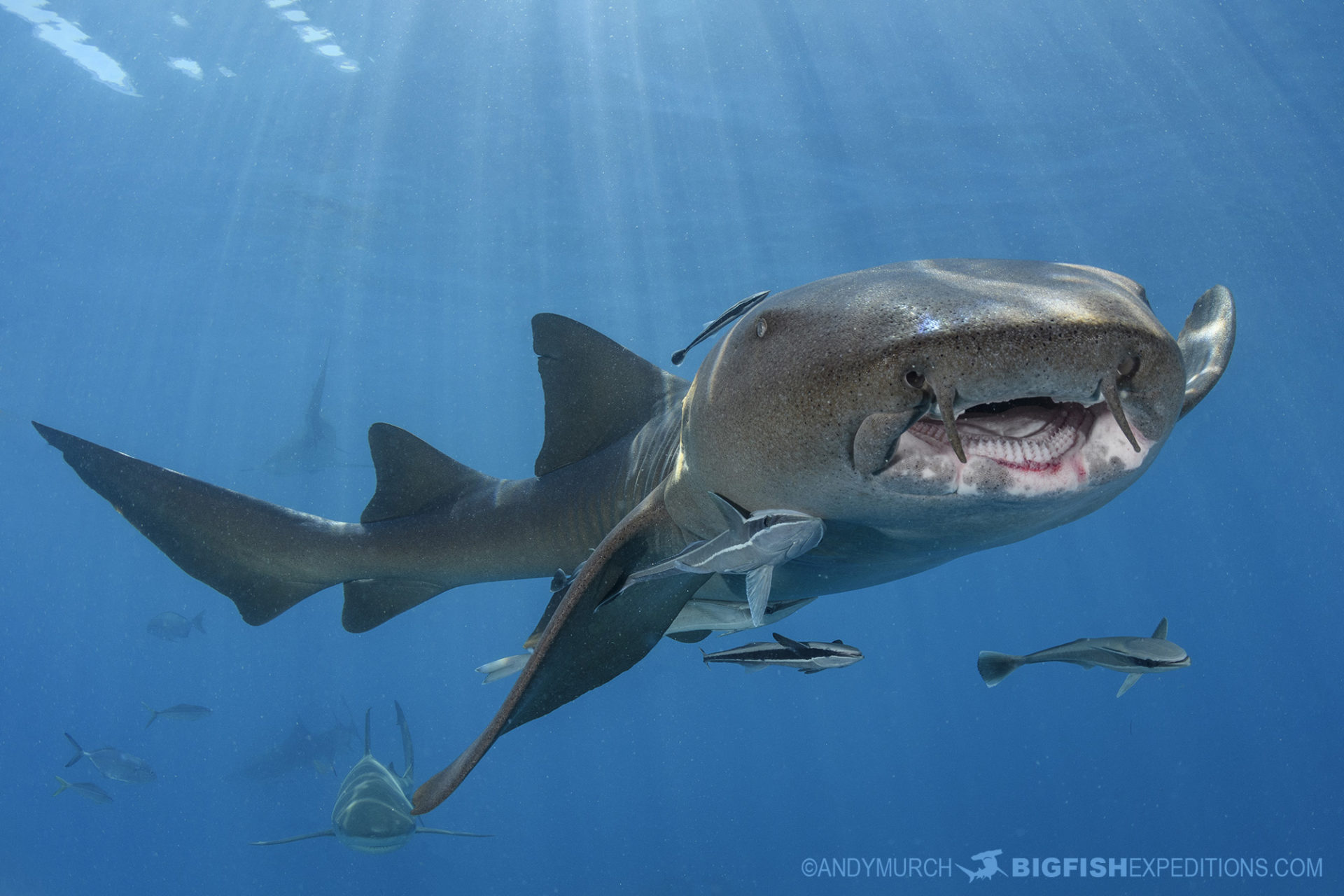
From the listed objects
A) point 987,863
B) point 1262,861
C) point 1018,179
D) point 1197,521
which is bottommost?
point 1197,521

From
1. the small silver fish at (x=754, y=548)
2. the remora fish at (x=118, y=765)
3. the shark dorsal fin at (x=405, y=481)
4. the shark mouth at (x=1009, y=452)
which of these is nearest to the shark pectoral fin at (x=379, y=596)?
the shark dorsal fin at (x=405, y=481)

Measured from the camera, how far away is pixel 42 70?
20828 mm

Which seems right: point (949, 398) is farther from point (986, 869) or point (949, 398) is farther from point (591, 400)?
point (986, 869)

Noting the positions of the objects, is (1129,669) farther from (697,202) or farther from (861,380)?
(697,202)

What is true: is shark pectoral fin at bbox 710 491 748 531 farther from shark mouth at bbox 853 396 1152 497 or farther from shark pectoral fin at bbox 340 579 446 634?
shark pectoral fin at bbox 340 579 446 634

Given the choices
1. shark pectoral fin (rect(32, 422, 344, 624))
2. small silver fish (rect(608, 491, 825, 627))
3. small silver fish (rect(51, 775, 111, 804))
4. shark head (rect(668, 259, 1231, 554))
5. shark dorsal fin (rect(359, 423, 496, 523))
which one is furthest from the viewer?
small silver fish (rect(51, 775, 111, 804))

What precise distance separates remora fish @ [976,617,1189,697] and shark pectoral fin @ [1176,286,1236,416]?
1.38 metres

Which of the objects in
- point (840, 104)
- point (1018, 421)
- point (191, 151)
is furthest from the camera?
point (191, 151)

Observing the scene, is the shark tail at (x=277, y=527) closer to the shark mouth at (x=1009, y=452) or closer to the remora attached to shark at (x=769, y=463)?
the remora attached to shark at (x=769, y=463)

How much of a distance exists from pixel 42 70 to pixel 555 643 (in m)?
27.9

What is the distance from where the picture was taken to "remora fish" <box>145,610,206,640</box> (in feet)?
53.7

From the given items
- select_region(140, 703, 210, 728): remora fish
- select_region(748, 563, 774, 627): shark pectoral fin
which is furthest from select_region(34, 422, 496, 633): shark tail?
select_region(140, 703, 210, 728): remora fish

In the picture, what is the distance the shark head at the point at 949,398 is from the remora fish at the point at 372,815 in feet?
25.3

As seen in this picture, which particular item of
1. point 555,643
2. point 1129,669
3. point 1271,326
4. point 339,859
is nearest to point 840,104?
point 1129,669
